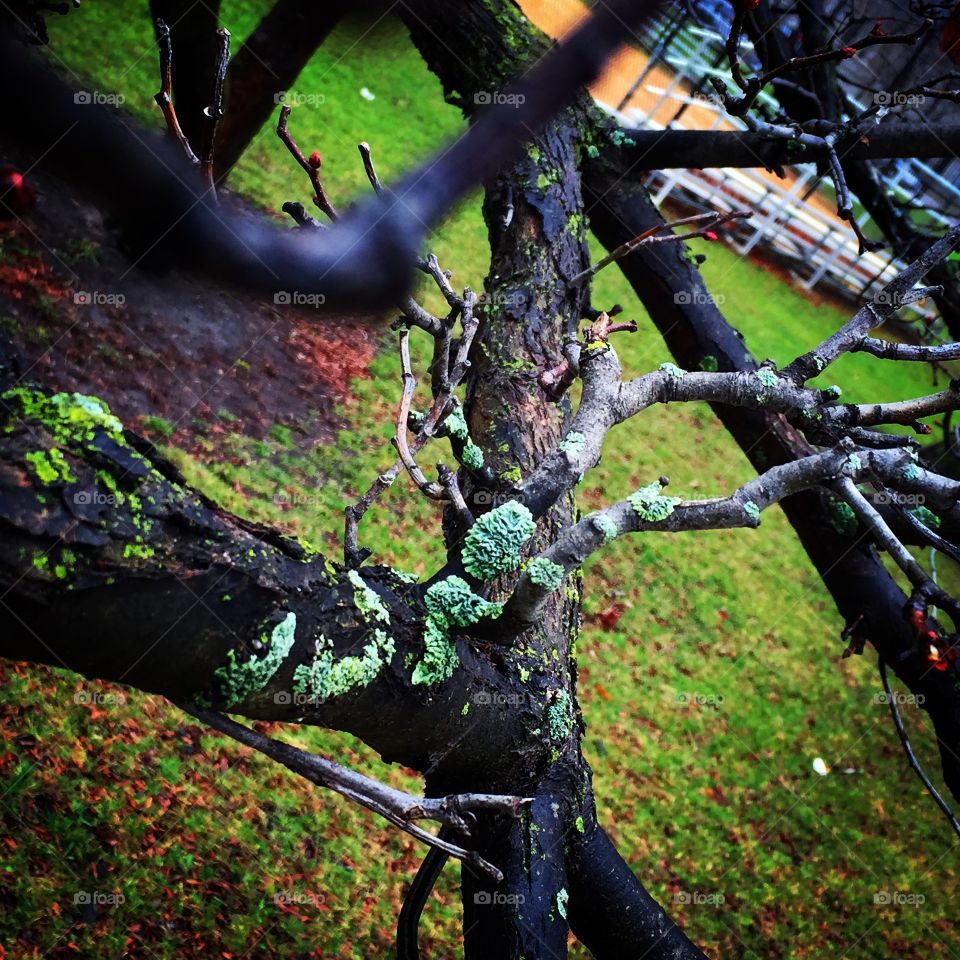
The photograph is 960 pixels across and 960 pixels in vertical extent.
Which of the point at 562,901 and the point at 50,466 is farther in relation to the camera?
the point at 562,901

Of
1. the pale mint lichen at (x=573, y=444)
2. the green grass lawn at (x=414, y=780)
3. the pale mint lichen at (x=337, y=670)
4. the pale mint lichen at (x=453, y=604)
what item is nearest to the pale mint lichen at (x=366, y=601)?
the pale mint lichen at (x=337, y=670)

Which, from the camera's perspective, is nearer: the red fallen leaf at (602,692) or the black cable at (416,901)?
the black cable at (416,901)

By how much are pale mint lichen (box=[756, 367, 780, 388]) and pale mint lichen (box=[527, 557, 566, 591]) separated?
99 centimetres

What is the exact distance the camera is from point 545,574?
1.75 metres

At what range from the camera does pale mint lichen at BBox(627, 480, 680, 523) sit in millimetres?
1904

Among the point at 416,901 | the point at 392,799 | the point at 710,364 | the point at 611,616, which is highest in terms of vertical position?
the point at 710,364

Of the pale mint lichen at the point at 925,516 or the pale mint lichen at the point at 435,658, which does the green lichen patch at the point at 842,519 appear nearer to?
the pale mint lichen at the point at 925,516

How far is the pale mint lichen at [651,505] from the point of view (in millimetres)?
1904

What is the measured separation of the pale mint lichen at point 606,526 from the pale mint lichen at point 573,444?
21 centimetres

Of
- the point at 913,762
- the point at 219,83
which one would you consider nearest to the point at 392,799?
the point at 219,83

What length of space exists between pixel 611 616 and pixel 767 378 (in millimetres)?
3786

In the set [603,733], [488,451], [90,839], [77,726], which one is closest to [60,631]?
[488,451]

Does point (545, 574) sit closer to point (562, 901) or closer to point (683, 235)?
point (562, 901)

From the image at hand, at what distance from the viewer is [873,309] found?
235 cm
